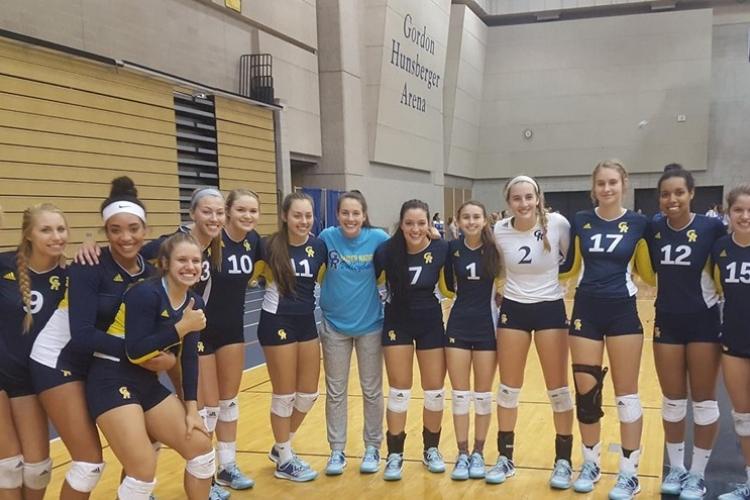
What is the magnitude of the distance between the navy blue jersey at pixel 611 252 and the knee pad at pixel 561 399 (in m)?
0.63

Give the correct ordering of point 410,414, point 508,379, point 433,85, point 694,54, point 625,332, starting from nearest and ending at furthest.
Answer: point 625,332
point 508,379
point 410,414
point 433,85
point 694,54

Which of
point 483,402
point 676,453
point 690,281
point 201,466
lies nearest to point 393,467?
point 483,402

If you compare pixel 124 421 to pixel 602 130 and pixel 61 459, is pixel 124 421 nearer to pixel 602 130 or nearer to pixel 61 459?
pixel 61 459

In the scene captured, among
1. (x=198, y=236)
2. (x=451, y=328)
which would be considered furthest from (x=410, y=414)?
(x=198, y=236)

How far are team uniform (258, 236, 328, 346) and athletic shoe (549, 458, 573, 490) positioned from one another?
1696 mm

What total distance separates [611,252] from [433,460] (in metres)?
1.75

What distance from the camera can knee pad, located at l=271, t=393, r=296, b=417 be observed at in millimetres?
4066

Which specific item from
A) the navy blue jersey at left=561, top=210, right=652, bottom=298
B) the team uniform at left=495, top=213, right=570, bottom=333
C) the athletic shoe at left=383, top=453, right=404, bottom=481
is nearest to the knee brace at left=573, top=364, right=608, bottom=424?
the team uniform at left=495, top=213, right=570, bottom=333

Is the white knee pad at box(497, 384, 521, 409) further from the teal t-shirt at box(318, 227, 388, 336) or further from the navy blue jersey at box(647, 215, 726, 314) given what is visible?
the navy blue jersey at box(647, 215, 726, 314)

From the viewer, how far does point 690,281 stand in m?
3.55

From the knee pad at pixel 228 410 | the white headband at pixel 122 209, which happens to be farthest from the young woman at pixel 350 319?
the white headband at pixel 122 209

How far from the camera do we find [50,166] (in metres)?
8.63

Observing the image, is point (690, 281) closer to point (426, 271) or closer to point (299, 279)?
point (426, 271)

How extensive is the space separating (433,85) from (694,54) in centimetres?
1029
